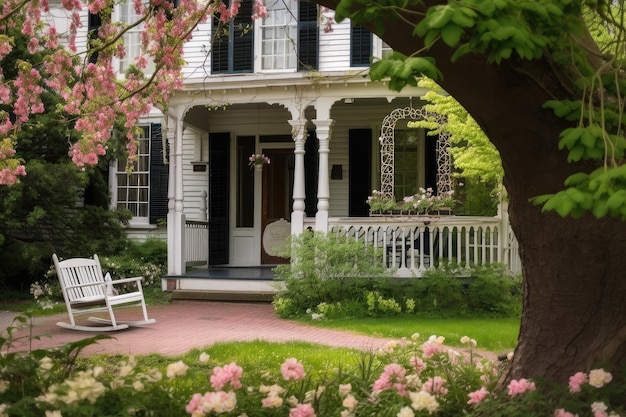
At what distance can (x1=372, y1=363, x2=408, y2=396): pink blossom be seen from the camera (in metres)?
3.74

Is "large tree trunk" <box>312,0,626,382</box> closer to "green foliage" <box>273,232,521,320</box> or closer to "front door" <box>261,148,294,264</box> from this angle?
"green foliage" <box>273,232,521,320</box>

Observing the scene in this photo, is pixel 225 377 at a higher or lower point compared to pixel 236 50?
lower

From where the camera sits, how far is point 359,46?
557 inches

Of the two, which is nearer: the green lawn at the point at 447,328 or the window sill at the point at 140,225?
the green lawn at the point at 447,328

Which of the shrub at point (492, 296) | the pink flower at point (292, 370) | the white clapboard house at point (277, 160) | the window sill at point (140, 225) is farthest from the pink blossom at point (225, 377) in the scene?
the window sill at point (140, 225)

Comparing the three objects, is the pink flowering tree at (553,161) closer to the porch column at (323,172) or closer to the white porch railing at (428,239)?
the white porch railing at (428,239)

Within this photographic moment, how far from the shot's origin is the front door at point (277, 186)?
15703mm

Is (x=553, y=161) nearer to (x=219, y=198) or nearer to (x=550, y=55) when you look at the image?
(x=550, y=55)

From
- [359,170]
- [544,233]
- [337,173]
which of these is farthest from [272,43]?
[544,233]

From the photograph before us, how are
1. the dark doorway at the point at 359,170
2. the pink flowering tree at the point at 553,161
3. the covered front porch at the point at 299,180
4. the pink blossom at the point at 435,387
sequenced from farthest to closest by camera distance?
the dark doorway at the point at 359,170
the covered front porch at the point at 299,180
the pink blossom at the point at 435,387
the pink flowering tree at the point at 553,161

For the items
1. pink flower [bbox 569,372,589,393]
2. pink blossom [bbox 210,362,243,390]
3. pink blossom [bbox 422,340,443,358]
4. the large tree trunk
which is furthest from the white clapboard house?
pink blossom [bbox 210,362,243,390]

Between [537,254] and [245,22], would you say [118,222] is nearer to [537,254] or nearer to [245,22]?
[245,22]

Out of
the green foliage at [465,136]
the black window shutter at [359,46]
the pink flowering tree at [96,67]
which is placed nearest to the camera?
the pink flowering tree at [96,67]

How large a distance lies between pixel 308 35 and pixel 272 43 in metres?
0.77
